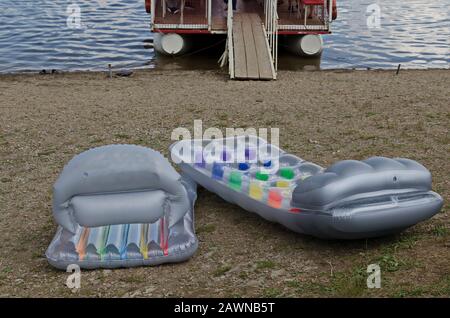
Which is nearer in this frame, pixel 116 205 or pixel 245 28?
pixel 116 205

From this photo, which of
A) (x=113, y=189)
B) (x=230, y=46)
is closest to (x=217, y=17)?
(x=230, y=46)

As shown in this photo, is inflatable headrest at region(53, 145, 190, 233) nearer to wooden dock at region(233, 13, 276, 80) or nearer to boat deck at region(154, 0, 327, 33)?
wooden dock at region(233, 13, 276, 80)

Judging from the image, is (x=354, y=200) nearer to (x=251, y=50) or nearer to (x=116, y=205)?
(x=116, y=205)

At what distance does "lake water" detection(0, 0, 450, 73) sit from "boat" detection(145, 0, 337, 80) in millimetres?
572

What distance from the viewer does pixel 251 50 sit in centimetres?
1582

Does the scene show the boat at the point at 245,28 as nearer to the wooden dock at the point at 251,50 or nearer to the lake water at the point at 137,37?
the wooden dock at the point at 251,50

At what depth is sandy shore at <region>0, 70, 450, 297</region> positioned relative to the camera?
5164mm

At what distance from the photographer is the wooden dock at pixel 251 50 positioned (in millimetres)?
14391

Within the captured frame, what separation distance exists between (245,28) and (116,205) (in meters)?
12.8

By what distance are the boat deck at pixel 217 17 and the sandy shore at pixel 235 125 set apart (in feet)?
6.66

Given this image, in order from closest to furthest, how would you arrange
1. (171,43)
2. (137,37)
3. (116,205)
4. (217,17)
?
(116,205) < (171,43) < (217,17) < (137,37)
